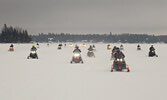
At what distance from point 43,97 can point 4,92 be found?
1680 millimetres

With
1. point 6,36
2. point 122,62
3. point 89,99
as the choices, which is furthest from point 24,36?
point 89,99

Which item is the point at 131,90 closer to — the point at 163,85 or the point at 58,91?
the point at 163,85

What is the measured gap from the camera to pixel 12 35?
104 metres

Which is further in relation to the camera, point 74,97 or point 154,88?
point 154,88

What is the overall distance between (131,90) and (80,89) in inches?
74.8

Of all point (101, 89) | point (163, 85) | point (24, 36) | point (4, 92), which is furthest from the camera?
point (24, 36)

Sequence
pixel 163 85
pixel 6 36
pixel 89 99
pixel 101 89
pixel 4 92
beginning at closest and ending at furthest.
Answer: pixel 89 99 < pixel 4 92 < pixel 101 89 < pixel 163 85 < pixel 6 36

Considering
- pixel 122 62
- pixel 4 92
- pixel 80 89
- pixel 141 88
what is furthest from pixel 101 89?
pixel 122 62

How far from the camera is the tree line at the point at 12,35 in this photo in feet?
335

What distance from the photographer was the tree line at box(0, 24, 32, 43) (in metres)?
102

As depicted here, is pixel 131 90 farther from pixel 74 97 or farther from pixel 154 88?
pixel 74 97

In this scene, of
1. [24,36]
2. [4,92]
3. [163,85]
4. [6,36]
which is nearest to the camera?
[4,92]

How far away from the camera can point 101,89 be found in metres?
8.61

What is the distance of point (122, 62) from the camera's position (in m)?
14.8
